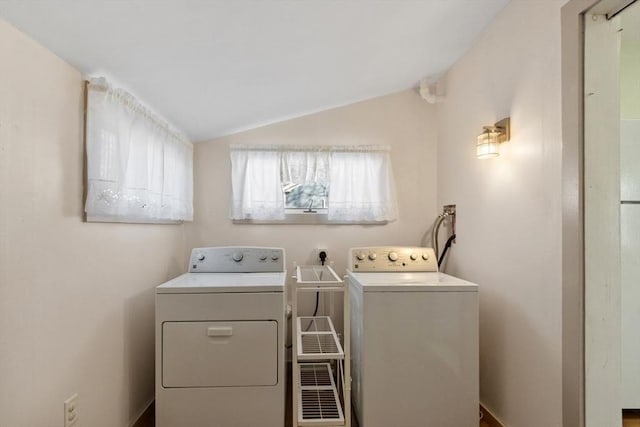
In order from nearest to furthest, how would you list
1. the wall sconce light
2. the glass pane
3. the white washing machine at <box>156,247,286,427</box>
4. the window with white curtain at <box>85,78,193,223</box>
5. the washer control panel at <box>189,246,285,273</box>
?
1. the window with white curtain at <box>85,78,193,223</box>
2. the white washing machine at <box>156,247,286,427</box>
3. the wall sconce light
4. the washer control panel at <box>189,246,285,273</box>
5. the glass pane

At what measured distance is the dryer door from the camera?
1.70 metres

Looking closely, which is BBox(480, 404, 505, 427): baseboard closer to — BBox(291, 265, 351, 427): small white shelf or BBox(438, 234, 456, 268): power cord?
BBox(291, 265, 351, 427): small white shelf

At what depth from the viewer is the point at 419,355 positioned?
1.73m

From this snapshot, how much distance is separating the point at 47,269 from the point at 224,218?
1551mm

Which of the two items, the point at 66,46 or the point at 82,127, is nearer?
the point at 66,46

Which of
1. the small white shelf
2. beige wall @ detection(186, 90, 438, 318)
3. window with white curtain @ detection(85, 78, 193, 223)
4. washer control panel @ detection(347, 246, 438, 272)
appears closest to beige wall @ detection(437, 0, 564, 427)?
washer control panel @ detection(347, 246, 438, 272)

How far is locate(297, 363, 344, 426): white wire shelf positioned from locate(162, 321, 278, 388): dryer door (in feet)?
1.01

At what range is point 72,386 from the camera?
1.36m

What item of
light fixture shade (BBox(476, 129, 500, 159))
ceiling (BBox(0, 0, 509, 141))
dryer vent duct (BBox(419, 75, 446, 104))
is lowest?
light fixture shade (BBox(476, 129, 500, 159))

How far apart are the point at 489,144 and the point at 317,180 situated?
129 centimetres

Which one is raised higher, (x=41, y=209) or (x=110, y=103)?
(x=110, y=103)

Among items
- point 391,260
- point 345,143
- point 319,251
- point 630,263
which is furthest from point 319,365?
point 630,263

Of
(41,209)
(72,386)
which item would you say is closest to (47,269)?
(41,209)

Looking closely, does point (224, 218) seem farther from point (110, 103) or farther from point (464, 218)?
point (464, 218)
